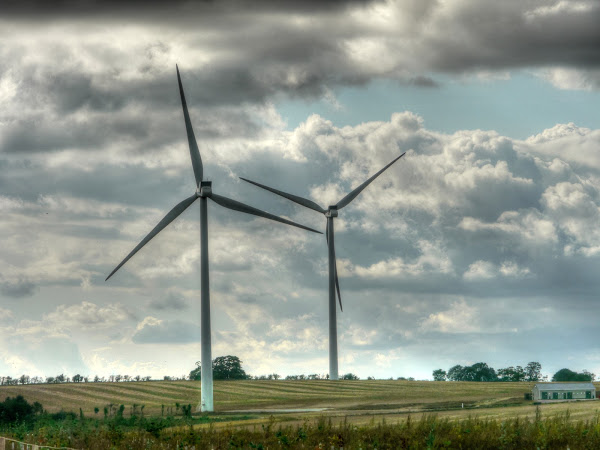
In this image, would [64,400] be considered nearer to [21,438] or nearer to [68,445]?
[21,438]

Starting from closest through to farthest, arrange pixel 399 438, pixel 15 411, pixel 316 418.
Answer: pixel 399 438 → pixel 316 418 → pixel 15 411

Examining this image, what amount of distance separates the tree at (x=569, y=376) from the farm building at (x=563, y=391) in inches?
2600

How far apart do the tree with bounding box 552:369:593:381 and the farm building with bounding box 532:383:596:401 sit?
66.0 meters

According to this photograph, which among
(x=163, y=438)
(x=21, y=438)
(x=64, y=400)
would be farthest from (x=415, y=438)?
(x=64, y=400)

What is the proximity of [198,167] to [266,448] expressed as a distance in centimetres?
6630

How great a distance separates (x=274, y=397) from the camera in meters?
119

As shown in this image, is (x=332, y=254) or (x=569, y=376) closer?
(x=332, y=254)

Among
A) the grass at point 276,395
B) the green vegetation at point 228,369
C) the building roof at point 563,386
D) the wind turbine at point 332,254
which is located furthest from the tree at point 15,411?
the green vegetation at point 228,369

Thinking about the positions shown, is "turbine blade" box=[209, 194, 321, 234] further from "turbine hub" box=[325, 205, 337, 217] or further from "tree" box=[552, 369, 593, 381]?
"tree" box=[552, 369, 593, 381]

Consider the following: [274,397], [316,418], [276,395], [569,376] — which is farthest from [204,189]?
[569,376]

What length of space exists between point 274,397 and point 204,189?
3539cm

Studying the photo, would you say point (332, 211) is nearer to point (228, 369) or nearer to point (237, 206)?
point (237, 206)

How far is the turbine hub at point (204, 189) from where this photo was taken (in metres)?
100

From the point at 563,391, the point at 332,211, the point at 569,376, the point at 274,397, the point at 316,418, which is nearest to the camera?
the point at 316,418
